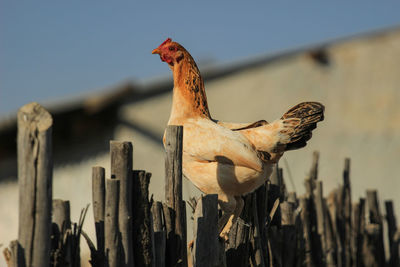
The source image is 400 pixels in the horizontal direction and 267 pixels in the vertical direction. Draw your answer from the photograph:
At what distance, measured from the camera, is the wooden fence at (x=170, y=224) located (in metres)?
2.00

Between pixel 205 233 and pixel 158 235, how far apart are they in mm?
238

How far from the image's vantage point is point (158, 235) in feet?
8.89

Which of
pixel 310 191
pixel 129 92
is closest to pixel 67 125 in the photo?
pixel 129 92

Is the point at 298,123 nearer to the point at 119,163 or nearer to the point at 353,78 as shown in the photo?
the point at 119,163

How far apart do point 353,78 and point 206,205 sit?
311 inches

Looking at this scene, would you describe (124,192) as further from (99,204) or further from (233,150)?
(233,150)

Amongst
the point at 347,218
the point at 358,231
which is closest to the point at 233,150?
the point at 347,218

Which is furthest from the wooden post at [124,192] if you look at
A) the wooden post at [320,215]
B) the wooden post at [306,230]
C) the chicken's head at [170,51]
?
the wooden post at [320,215]

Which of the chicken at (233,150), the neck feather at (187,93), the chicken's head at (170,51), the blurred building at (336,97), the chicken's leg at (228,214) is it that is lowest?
the chicken's leg at (228,214)

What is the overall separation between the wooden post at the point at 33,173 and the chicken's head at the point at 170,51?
1.78 meters

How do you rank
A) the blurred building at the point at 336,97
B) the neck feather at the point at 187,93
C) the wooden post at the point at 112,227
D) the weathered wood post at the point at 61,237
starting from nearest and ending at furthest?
the weathered wood post at the point at 61,237
the wooden post at the point at 112,227
the neck feather at the point at 187,93
the blurred building at the point at 336,97

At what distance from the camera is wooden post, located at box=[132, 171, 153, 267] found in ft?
8.49

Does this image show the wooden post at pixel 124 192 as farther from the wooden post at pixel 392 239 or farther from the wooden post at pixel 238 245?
the wooden post at pixel 392 239

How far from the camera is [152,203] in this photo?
2816 mm
